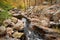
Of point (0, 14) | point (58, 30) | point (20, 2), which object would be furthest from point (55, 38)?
point (20, 2)

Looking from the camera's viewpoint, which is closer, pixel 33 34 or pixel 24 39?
pixel 24 39

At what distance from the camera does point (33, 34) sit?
34.3ft

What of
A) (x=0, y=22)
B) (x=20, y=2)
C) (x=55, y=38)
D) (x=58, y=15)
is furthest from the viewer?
(x=20, y=2)

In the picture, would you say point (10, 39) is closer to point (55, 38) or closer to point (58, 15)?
point (55, 38)

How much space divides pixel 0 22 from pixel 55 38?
3116 mm

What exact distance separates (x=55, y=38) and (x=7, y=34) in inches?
105

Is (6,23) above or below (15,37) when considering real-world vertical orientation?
above

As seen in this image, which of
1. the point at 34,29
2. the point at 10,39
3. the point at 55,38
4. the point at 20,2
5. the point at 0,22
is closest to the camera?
the point at 10,39

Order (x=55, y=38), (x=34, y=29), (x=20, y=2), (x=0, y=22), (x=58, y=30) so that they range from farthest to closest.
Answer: (x=20, y=2) → (x=34, y=29) → (x=58, y=30) → (x=55, y=38) → (x=0, y=22)

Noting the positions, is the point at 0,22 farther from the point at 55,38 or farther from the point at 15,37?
the point at 55,38

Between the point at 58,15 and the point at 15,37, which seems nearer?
the point at 15,37

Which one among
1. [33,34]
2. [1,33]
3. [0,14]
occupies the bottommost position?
[33,34]

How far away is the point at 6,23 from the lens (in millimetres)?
9070

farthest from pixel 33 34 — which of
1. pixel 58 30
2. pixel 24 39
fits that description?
pixel 24 39
